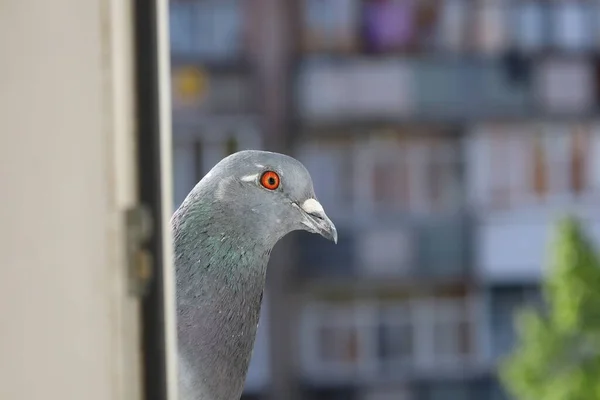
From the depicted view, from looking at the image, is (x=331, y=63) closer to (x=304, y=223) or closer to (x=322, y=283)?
(x=322, y=283)

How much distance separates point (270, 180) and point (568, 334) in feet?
9.42

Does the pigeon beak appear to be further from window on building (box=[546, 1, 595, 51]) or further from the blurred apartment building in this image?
window on building (box=[546, 1, 595, 51])

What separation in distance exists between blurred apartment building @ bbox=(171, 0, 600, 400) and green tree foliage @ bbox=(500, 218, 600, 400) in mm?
955

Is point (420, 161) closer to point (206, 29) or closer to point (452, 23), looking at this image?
point (452, 23)

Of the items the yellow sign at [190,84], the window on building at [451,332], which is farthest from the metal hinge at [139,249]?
the window on building at [451,332]

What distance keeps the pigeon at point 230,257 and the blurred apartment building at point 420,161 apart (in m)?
3.58

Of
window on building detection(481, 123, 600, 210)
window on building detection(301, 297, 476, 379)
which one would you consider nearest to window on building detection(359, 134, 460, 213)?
window on building detection(481, 123, 600, 210)

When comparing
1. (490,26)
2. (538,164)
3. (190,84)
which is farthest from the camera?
(538,164)

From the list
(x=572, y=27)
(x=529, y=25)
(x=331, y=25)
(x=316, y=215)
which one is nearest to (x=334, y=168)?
(x=331, y=25)

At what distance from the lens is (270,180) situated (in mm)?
434

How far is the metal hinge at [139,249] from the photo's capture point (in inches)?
16.1

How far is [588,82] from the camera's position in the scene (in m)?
4.14

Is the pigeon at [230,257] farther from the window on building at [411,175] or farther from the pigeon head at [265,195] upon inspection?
the window on building at [411,175]

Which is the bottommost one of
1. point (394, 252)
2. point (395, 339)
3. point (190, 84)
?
point (395, 339)
